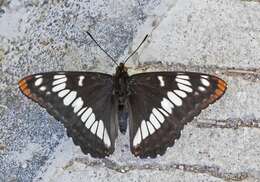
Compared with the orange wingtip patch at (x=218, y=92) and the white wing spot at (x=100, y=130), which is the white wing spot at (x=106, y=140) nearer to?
the white wing spot at (x=100, y=130)

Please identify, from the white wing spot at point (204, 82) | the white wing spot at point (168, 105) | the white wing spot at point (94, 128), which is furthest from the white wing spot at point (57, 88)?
the white wing spot at point (204, 82)

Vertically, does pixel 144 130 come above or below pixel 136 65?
below

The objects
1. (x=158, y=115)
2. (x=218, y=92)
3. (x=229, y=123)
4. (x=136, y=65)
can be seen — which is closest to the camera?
(x=218, y=92)

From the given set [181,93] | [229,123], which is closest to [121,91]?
[181,93]

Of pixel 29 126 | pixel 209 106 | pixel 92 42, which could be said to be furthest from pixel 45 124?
pixel 209 106

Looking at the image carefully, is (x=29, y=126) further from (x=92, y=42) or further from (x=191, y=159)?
(x=191, y=159)

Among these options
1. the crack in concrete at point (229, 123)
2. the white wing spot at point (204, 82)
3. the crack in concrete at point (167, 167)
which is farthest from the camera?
the crack in concrete at point (229, 123)

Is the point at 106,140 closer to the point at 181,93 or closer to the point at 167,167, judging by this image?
the point at 167,167

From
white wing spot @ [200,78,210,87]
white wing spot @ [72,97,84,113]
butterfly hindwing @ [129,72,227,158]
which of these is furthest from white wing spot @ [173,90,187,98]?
white wing spot @ [72,97,84,113]
